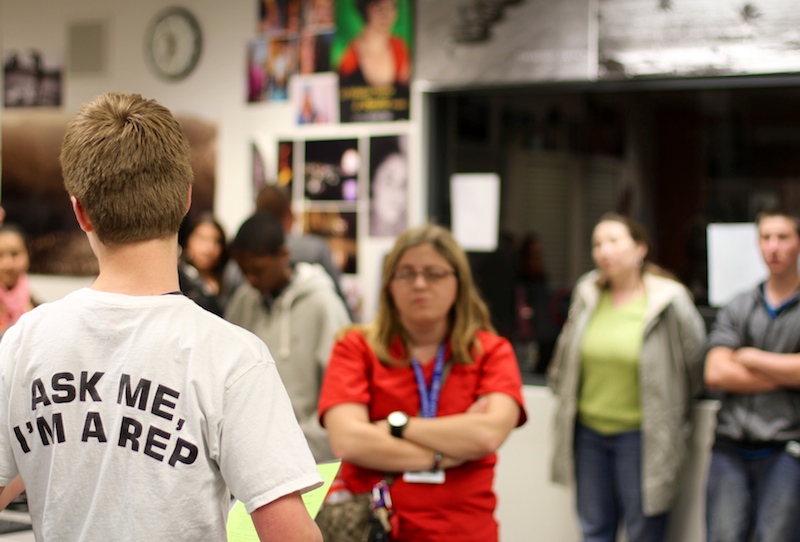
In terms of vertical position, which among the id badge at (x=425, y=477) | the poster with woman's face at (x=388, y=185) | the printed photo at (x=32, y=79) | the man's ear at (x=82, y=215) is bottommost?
the id badge at (x=425, y=477)

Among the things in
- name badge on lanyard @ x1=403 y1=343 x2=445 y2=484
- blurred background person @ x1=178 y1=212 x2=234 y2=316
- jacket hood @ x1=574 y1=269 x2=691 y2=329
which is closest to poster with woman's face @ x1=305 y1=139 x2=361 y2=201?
blurred background person @ x1=178 y1=212 x2=234 y2=316

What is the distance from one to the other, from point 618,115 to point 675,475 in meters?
1.72

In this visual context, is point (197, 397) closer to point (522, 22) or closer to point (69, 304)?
point (69, 304)

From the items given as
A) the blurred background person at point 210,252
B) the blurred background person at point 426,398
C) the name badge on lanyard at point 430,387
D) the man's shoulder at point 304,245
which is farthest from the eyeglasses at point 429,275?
the blurred background person at point 210,252

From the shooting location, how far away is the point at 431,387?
2.45 metres

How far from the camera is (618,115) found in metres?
4.41

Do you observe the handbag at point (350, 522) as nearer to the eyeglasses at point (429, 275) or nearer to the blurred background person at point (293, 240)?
the eyeglasses at point (429, 275)

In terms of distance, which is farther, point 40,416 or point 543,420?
point 543,420

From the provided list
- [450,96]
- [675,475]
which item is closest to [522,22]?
[450,96]

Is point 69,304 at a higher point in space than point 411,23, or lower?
lower

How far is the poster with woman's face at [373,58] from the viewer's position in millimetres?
4609

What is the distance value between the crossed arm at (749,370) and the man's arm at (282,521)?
275 cm

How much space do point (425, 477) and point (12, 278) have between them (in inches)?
105

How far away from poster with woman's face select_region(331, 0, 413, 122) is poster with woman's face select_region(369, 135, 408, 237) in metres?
0.14
